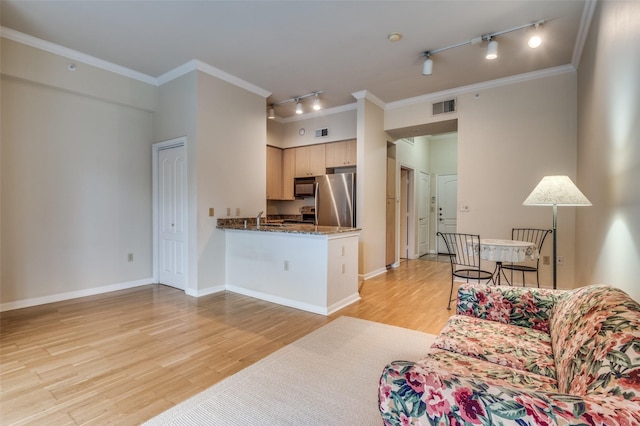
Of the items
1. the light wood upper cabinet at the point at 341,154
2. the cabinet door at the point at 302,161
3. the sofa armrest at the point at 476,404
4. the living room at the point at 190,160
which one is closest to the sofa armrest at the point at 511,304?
the living room at the point at 190,160

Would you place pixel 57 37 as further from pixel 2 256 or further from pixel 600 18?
pixel 600 18

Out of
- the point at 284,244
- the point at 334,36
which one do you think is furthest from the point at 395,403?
the point at 334,36

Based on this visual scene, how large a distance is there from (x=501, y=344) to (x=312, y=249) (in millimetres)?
2189

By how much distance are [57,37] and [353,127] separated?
4.30 metres

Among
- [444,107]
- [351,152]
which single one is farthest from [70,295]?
[444,107]

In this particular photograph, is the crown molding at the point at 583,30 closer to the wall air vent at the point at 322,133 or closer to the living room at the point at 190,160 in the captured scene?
the living room at the point at 190,160

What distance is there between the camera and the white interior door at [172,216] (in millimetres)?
4379

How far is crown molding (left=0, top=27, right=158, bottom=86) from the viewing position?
3408 millimetres

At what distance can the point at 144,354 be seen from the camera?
2545 millimetres

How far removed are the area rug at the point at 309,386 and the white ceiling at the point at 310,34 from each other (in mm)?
3161

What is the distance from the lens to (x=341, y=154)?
19.5 feet

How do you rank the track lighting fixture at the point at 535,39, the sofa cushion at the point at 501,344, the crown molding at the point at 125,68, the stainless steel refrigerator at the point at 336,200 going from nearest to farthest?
the sofa cushion at the point at 501,344
the track lighting fixture at the point at 535,39
the crown molding at the point at 125,68
the stainless steel refrigerator at the point at 336,200

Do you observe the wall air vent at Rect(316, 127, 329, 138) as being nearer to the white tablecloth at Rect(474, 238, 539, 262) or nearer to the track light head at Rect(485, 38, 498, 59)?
the track light head at Rect(485, 38, 498, 59)

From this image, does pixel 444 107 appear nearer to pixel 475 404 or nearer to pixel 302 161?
pixel 302 161
